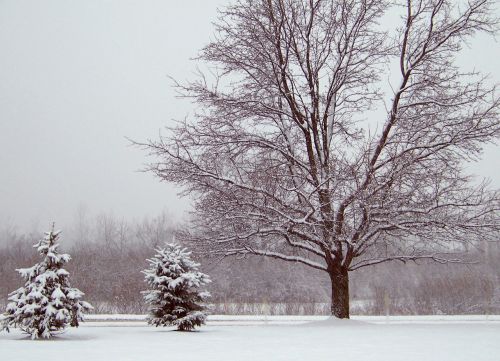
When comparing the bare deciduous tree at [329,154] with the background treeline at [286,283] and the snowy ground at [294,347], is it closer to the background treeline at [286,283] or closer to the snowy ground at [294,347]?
the snowy ground at [294,347]

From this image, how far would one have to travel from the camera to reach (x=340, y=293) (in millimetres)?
13281

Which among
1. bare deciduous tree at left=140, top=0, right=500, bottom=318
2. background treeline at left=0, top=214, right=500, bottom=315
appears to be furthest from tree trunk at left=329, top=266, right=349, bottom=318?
background treeline at left=0, top=214, right=500, bottom=315

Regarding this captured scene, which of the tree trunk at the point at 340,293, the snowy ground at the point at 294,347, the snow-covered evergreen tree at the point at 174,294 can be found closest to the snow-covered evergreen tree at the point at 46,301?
the snowy ground at the point at 294,347

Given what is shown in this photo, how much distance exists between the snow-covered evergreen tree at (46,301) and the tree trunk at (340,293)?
620 centimetres

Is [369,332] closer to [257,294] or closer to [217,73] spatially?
[217,73]

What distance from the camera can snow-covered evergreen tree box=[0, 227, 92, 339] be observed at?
1059 centimetres

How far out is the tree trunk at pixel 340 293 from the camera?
13.3 metres

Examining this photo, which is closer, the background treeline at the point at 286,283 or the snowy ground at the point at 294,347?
the snowy ground at the point at 294,347

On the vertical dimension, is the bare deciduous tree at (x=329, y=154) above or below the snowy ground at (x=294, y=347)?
above

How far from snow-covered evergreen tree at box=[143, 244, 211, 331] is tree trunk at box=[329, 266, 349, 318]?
131 inches

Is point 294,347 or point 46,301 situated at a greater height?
point 46,301

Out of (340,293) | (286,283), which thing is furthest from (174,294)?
(286,283)

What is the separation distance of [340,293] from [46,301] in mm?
7133

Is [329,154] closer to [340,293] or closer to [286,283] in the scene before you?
[340,293]
